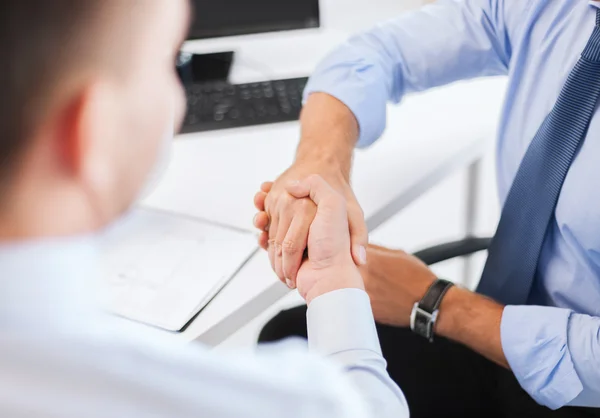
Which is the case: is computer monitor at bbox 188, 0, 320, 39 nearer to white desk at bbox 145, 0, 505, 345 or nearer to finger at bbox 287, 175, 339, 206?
white desk at bbox 145, 0, 505, 345

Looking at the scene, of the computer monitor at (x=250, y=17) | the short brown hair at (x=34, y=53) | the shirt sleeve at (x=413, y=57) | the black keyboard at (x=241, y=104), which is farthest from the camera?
the computer monitor at (x=250, y=17)

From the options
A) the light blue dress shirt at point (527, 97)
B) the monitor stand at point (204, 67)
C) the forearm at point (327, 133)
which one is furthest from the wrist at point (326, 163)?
the monitor stand at point (204, 67)

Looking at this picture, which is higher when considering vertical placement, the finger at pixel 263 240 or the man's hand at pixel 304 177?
the man's hand at pixel 304 177

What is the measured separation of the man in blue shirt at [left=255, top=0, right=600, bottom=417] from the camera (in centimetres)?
85

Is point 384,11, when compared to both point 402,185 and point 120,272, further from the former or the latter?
point 120,272

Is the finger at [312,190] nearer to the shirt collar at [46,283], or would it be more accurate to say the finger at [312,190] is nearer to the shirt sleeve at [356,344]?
the shirt sleeve at [356,344]

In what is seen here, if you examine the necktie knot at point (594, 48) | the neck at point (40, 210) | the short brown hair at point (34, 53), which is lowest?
the necktie knot at point (594, 48)

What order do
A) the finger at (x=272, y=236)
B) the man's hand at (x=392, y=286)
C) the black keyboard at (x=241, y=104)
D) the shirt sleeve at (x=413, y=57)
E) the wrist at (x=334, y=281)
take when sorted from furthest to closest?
the black keyboard at (x=241, y=104)
the shirt sleeve at (x=413, y=57)
the man's hand at (x=392, y=286)
the finger at (x=272, y=236)
the wrist at (x=334, y=281)

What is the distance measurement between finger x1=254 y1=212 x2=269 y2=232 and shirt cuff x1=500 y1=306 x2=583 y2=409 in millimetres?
343

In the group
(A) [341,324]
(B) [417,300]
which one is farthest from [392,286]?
(A) [341,324]

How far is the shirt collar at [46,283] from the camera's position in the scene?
39cm

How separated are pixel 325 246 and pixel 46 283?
443mm

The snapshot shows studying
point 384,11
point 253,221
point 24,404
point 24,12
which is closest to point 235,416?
point 24,404

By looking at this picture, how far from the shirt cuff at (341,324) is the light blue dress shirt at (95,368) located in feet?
0.56
